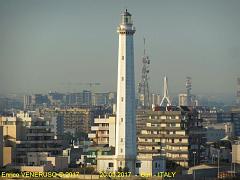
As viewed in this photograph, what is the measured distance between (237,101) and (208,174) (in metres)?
109

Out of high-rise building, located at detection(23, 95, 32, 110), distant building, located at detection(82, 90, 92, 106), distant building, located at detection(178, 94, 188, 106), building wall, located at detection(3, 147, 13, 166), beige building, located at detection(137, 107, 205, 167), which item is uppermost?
distant building, located at detection(82, 90, 92, 106)

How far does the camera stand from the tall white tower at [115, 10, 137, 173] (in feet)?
160

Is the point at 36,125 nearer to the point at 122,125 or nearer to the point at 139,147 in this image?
the point at 139,147

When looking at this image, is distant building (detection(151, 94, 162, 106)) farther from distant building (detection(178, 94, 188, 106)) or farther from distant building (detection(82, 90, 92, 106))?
distant building (detection(82, 90, 92, 106))

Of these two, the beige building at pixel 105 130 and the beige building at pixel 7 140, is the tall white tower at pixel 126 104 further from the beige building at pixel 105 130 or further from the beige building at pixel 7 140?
the beige building at pixel 105 130

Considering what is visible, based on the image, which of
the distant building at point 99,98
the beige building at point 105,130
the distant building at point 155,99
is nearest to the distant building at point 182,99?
the distant building at point 155,99

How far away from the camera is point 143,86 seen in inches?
4208

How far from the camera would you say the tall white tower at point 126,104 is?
48.7 meters

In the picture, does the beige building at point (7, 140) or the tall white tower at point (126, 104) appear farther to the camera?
the beige building at point (7, 140)

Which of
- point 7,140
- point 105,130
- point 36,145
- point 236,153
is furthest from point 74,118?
point 7,140

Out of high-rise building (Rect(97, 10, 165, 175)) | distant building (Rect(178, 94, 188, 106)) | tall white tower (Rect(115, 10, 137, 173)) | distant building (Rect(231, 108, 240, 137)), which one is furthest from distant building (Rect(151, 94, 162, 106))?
tall white tower (Rect(115, 10, 137, 173))

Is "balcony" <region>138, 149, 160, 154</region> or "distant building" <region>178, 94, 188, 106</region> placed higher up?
"distant building" <region>178, 94, 188, 106</region>

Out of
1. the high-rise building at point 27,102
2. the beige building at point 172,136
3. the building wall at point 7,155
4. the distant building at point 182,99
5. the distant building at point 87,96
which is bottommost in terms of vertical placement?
the building wall at point 7,155

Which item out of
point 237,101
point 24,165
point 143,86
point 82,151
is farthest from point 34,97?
point 24,165
